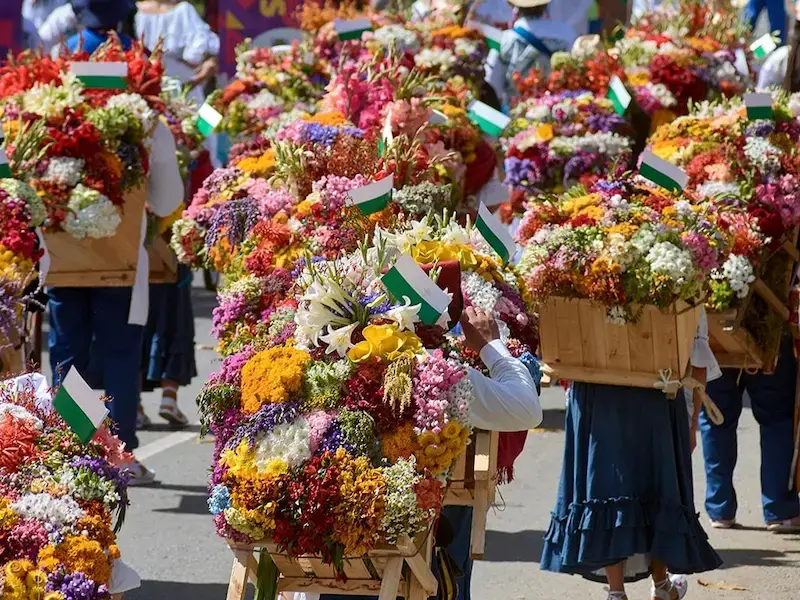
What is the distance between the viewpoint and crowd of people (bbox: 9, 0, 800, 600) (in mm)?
5449

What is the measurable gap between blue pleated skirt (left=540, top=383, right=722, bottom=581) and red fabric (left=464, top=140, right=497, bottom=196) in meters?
2.67

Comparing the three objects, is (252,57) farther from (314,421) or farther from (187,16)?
(314,421)

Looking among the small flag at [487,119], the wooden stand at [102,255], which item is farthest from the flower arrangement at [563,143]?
the wooden stand at [102,255]

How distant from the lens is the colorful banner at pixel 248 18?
1593 centimetres

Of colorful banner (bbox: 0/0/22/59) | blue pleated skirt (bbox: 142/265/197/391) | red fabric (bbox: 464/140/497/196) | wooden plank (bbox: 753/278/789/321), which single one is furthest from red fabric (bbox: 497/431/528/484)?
colorful banner (bbox: 0/0/22/59)

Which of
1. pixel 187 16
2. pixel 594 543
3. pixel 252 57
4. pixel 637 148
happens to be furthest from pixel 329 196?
pixel 187 16

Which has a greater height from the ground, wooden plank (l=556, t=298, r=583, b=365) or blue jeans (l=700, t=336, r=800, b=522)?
wooden plank (l=556, t=298, r=583, b=365)

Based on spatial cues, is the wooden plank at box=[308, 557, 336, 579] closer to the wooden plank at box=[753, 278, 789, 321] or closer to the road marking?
the wooden plank at box=[753, 278, 789, 321]

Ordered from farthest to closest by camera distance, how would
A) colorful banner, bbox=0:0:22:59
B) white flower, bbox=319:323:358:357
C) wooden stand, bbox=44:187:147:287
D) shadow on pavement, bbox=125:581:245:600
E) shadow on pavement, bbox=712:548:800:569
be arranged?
colorful banner, bbox=0:0:22:59, wooden stand, bbox=44:187:147:287, shadow on pavement, bbox=712:548:800:569, shadow on pavement, bbox=125:581:245:600, white flower, bbox=319:323:358:357

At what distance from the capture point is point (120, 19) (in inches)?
360

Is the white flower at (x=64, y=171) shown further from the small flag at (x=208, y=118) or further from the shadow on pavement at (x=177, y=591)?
the shadow on pavement at (x=177, y=591)

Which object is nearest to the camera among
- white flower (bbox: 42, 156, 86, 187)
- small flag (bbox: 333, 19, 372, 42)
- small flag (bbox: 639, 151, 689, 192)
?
small flag (bbox: 639, 151, 689, 192)

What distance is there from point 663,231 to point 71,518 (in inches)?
113

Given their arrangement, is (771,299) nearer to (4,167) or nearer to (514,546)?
(514,546)
